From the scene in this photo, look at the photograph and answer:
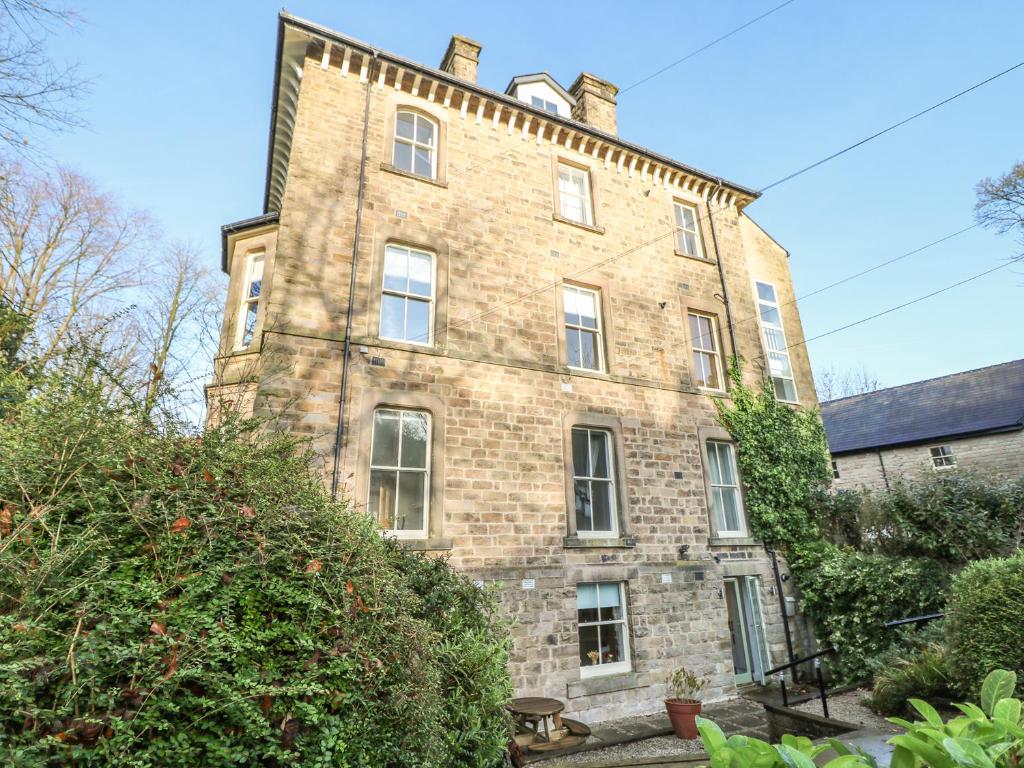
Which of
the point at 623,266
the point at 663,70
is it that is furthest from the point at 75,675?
the point at 623,266

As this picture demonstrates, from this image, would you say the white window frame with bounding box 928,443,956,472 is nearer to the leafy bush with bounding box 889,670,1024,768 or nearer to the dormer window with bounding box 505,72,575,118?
the dormer window with bounding box 505,72,575,118

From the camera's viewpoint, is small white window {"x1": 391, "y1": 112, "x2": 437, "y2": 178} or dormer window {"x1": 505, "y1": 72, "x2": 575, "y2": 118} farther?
dormer window {"x1": 505, "y1": 72, "x2": 575, "y2": 118}

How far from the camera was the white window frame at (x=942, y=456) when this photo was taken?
19.2m

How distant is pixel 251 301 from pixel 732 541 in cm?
1059

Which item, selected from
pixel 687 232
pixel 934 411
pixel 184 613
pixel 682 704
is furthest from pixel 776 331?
pixel 184 613

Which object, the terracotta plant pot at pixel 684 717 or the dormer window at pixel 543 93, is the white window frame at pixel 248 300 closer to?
the dormer window at pixel 543 93

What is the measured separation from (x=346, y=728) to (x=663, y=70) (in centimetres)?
939

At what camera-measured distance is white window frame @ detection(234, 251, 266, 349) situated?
28.8ft

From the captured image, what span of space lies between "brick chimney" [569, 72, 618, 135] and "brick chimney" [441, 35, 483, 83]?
10.1ft

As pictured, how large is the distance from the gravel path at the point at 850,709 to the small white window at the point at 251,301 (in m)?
10.9

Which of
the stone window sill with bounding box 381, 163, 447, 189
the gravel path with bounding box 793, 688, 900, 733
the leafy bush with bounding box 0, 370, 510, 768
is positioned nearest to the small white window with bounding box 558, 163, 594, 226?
the stone window sill with bounding box 381, 163, 447, 189

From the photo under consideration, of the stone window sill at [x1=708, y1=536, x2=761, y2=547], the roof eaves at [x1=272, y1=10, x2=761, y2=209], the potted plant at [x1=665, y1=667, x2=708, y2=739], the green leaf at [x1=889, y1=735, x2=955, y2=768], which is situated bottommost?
the potted plant at [x1=665, y1=667, x2=708, y2=739]

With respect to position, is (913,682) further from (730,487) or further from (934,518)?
(934,518)

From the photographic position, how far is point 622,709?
8211mm
